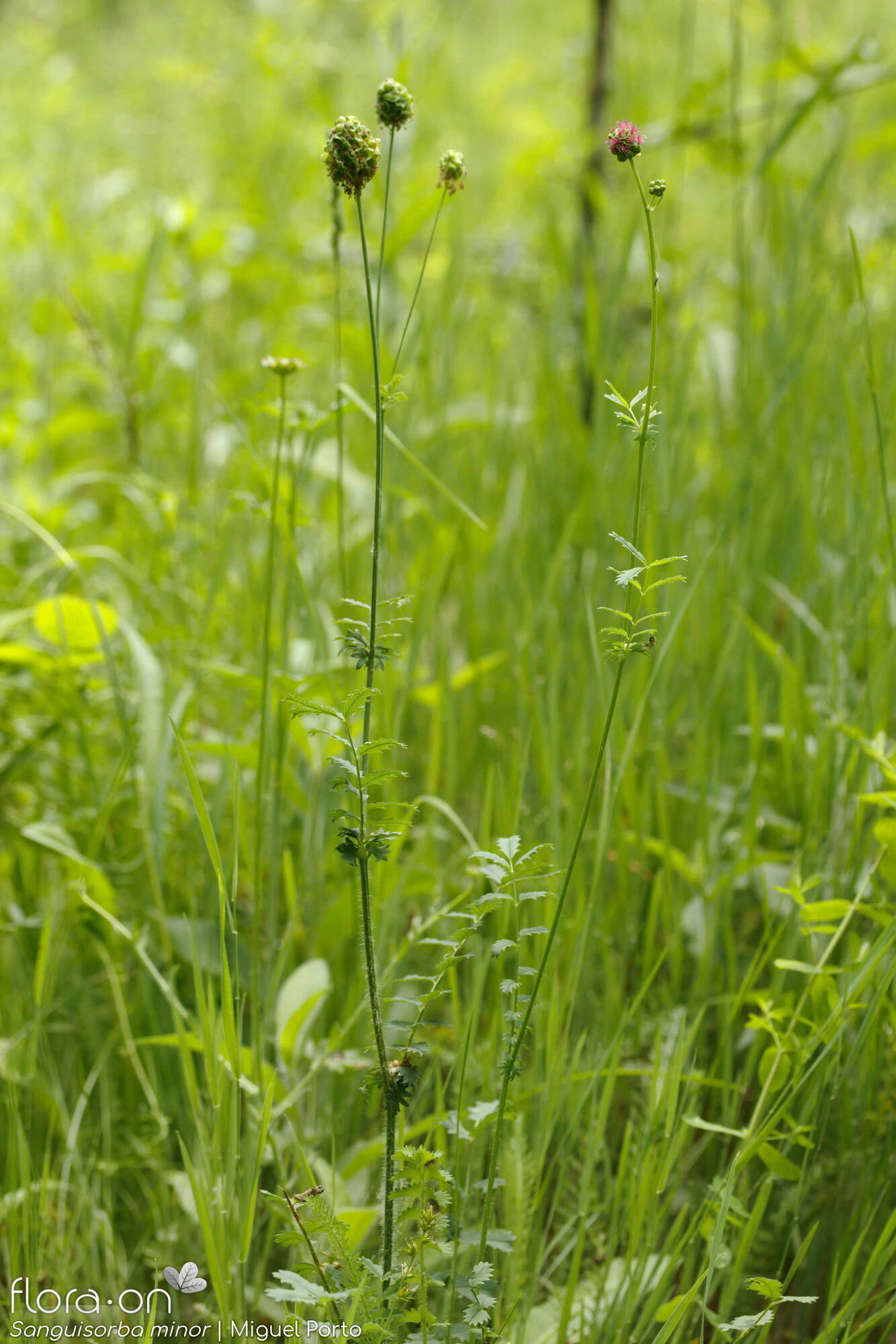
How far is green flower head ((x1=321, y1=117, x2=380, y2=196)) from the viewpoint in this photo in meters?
0.57

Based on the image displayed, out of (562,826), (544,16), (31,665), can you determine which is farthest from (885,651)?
(544,16)

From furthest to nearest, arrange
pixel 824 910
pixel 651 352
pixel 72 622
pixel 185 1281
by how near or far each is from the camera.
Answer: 1. pixel 72 622
2. pixel 824 910
3. pixel 185 1281
4. pixel 651 352

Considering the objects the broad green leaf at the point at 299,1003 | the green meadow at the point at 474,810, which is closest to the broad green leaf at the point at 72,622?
the green meadow at the point at 474,810

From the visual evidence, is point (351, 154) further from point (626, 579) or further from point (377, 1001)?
point (377, 1001)

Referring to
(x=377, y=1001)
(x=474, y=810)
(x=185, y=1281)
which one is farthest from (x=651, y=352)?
(x=474, y=810)

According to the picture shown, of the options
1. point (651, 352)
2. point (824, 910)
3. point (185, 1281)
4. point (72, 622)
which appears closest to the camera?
point (651, 352)

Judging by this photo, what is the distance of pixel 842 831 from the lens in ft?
3.16

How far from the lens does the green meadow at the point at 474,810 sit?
2.20ft

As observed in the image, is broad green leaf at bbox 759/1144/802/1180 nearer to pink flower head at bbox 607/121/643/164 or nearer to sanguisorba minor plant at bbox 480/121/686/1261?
sanguisorba minor plant at bbox 480/121/686/1261

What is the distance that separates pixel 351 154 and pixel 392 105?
2.1 inches

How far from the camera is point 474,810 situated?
46.4 inches

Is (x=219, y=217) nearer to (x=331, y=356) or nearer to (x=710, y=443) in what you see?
(x=331, y=356)

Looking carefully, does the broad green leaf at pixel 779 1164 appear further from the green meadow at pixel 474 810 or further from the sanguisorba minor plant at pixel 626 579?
the sanguisorba minor plant at pixel 626 579

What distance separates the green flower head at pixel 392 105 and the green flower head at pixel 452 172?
45mm
